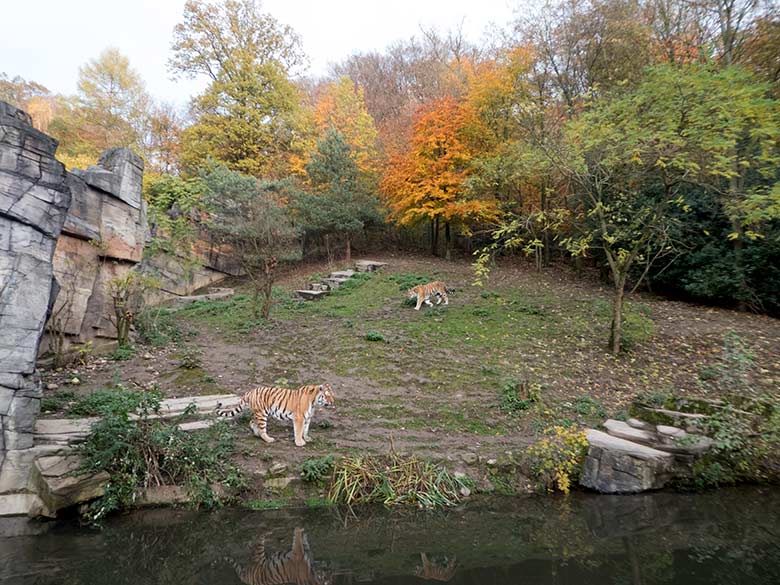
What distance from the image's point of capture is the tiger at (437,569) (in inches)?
178

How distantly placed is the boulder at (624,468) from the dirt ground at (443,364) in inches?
39.7

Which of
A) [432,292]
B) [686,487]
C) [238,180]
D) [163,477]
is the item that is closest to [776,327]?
[686,487]

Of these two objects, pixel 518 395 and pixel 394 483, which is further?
pixel 518 395

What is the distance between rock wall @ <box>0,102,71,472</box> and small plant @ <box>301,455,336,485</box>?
370 cm

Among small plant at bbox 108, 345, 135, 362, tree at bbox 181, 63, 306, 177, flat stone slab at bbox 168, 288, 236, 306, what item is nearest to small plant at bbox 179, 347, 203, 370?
small plant at bbox 108, 345, 135, 362

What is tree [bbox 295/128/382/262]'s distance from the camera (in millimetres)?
20094

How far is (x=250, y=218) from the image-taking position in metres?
16.1

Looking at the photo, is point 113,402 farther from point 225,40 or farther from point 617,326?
point 225,40

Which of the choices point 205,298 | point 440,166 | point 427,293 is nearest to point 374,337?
point 427,293

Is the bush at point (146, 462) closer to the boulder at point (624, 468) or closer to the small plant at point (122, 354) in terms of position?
the small plant at point (122, 354)

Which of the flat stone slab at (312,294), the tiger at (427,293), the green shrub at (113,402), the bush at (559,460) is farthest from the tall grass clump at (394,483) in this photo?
the flat stone slab at (312,294)

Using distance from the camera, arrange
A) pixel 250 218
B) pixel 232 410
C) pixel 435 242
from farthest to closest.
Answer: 1. pixel 435 242
2. pixel 250 218
3. pixel 232 410

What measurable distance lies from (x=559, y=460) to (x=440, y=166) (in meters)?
14.5

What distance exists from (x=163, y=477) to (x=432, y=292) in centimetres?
985
